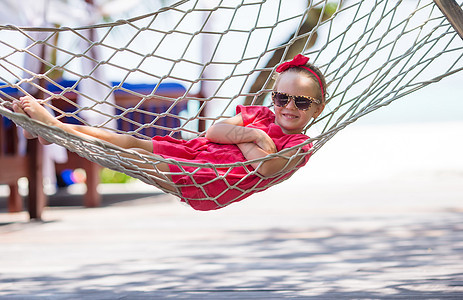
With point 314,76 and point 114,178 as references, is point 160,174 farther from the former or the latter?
point 114,178

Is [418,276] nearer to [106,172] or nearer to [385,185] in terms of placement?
[385,185]

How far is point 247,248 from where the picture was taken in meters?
2.68

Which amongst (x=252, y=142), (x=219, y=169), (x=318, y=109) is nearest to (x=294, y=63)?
(x=318, y=109)

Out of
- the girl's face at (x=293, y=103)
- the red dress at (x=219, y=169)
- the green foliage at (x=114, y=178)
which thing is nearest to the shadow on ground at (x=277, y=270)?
the red dress at (x=219, y=169)

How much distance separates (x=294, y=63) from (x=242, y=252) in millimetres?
1138

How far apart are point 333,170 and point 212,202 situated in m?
7.60

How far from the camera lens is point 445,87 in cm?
1994

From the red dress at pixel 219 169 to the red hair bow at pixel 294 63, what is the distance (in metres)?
0.13

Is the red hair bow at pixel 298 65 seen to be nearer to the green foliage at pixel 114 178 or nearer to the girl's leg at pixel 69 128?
the girl's leg at pixel 69 128

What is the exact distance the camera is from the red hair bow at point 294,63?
1651 millimetres

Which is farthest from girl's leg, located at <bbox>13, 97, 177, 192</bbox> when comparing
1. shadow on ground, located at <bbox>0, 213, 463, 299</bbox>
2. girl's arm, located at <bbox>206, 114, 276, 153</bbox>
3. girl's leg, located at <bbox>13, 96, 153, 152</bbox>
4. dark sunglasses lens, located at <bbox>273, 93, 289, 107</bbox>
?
shadow on ground, located at <bbox>0, 213, 463, 299</bbox>

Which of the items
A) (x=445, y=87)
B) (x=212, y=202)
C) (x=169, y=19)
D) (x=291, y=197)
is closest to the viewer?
(x=212, y=202)

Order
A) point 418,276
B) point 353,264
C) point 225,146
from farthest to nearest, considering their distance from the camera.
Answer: point 353,264
point 418,276
point 225,146

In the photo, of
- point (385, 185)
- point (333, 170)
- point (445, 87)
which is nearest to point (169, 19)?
point (385, 185)
